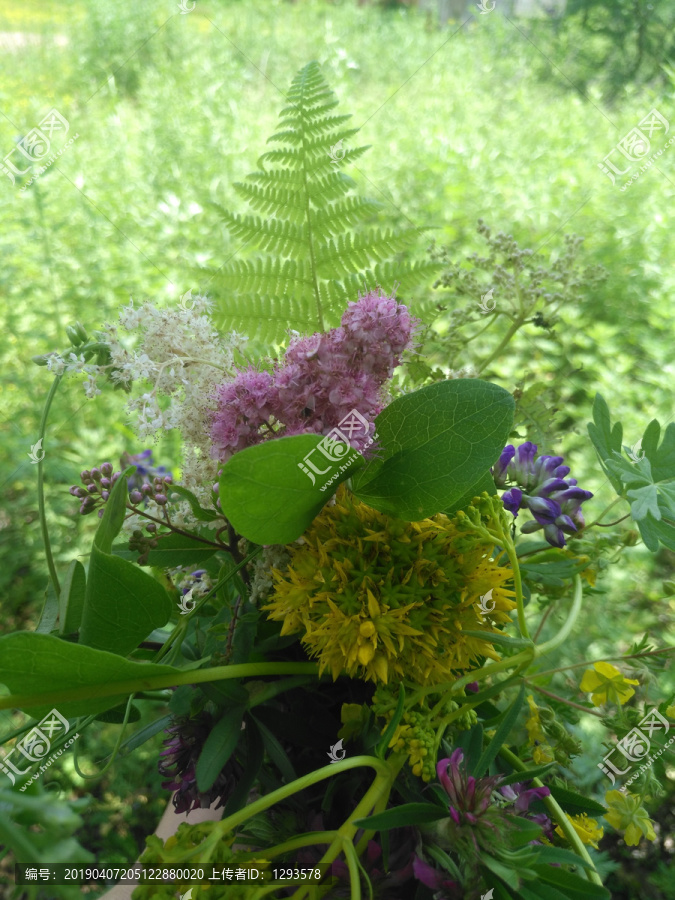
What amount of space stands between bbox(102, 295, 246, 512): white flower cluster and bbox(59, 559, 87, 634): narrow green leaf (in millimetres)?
88

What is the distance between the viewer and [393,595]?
37 cm

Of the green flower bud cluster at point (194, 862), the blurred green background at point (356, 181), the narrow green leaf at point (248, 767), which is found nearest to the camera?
the green flower bud cluster at point (194, 862)

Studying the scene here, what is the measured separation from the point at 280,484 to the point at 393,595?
9 cm

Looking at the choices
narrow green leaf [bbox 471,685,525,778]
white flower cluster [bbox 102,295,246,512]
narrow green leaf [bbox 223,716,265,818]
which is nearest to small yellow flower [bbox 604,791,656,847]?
narrow green leaf [bbox 471,685,525,778]

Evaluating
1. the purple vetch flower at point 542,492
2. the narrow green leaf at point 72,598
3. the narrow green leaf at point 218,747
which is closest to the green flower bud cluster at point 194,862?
the narrow green leaf at point 218,747

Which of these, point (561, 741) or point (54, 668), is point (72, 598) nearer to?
point (54, 668)

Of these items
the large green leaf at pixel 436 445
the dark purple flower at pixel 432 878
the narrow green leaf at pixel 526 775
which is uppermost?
the large green leaf at pixel 436 445

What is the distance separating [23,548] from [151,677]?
1.21m

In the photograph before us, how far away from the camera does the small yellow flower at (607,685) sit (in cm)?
44

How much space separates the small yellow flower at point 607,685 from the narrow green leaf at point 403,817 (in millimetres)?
151

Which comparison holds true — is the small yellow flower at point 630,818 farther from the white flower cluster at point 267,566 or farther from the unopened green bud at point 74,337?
the unopened green bud at point 74,337

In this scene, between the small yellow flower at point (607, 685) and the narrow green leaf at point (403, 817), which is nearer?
the narrow green leaf at point (403, 817)

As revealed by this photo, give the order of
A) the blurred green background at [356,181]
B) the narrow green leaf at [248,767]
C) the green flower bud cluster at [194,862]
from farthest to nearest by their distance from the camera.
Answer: the blurred green background at [356,181]
the narrow green leaf at [248,767]
the green flower bud cluster at [194,862]

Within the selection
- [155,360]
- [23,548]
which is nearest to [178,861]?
[155,360]
